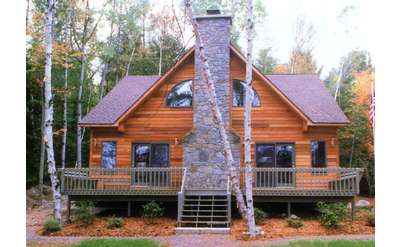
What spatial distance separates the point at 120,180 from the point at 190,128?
2588 millimetres

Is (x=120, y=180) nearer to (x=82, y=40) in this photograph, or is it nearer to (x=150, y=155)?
(x=150, y=155)

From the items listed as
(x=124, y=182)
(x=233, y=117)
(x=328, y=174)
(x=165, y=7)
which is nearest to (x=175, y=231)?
(x=124, y=182)

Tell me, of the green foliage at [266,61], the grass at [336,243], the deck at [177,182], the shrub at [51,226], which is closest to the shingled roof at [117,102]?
the deck at [177,182]

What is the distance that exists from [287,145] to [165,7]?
1192cm

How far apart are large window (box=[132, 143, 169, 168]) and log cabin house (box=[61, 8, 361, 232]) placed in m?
0.03

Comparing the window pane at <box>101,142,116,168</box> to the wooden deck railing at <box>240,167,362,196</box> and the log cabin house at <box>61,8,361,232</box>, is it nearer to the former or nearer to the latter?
the log cabin house at <box>61,8,361,232</box>

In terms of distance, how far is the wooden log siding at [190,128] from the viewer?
12.6 metres

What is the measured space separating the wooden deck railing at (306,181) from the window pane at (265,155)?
0.27 meters

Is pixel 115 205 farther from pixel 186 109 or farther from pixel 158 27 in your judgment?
pixel 158 27

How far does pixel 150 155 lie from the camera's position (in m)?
13.0

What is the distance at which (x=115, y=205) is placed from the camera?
13.2 m
